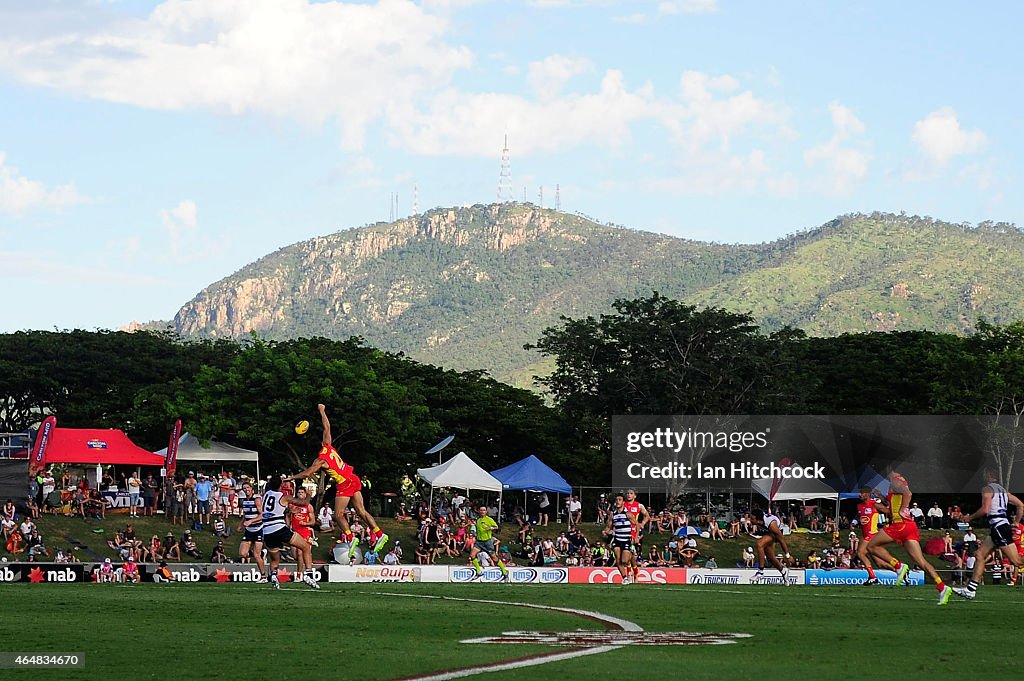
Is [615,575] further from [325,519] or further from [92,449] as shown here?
[92,449]

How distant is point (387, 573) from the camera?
125 feet

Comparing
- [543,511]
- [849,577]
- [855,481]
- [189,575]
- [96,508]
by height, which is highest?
[855,481]

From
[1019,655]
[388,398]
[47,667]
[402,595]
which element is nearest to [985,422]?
[388,398]

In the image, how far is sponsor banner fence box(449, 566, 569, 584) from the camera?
39125 mm

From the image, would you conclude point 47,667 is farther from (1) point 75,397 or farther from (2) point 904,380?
(1) point 75,397

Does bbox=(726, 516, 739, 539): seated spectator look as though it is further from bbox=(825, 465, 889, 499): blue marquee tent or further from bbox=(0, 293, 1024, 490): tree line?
bbox=(0, 293, 1024, 490): tree line

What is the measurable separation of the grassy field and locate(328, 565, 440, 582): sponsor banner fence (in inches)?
312

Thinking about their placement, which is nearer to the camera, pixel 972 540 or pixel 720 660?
pixel 720 660

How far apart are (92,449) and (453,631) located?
4003 cm

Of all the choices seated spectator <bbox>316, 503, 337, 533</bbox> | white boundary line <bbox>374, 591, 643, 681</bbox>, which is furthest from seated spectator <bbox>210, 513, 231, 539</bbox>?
white boundary line <bbox>374, 591, 643, 681</bbox>

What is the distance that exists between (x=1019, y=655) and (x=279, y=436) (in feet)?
166

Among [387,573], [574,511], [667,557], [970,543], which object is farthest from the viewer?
[574,511]

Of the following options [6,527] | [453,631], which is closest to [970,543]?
[6,527]

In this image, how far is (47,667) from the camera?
13844 mm
